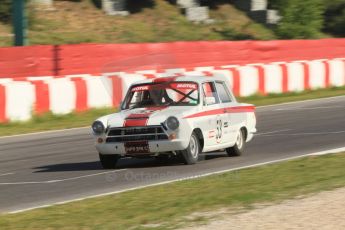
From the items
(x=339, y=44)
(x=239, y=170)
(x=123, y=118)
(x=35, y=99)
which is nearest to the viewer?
(x=239, y=170)

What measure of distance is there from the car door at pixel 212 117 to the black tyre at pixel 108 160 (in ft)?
4.49

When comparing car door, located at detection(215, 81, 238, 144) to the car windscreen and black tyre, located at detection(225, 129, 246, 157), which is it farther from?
the car windscreen

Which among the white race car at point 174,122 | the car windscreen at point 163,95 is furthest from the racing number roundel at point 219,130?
the car windscreen at point 163,95

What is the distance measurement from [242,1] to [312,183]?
4346 centimetres

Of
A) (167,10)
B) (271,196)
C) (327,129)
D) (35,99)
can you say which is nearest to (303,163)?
(271,196)

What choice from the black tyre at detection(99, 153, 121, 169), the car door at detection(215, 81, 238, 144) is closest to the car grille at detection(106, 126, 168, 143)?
the black tyre at detection(99, 153, 121, 169)

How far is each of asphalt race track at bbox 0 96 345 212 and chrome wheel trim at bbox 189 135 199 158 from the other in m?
0.18

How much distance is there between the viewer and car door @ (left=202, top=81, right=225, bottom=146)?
44.5 feet

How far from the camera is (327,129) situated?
18.7 meters

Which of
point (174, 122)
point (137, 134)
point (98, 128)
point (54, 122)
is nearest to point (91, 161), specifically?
point (98, 128)

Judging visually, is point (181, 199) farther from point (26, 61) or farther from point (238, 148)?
point (26, 61)

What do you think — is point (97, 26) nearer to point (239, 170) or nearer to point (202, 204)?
point (239, 170)

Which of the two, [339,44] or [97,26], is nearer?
[339,44]

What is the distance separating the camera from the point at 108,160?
13375 millimetres
